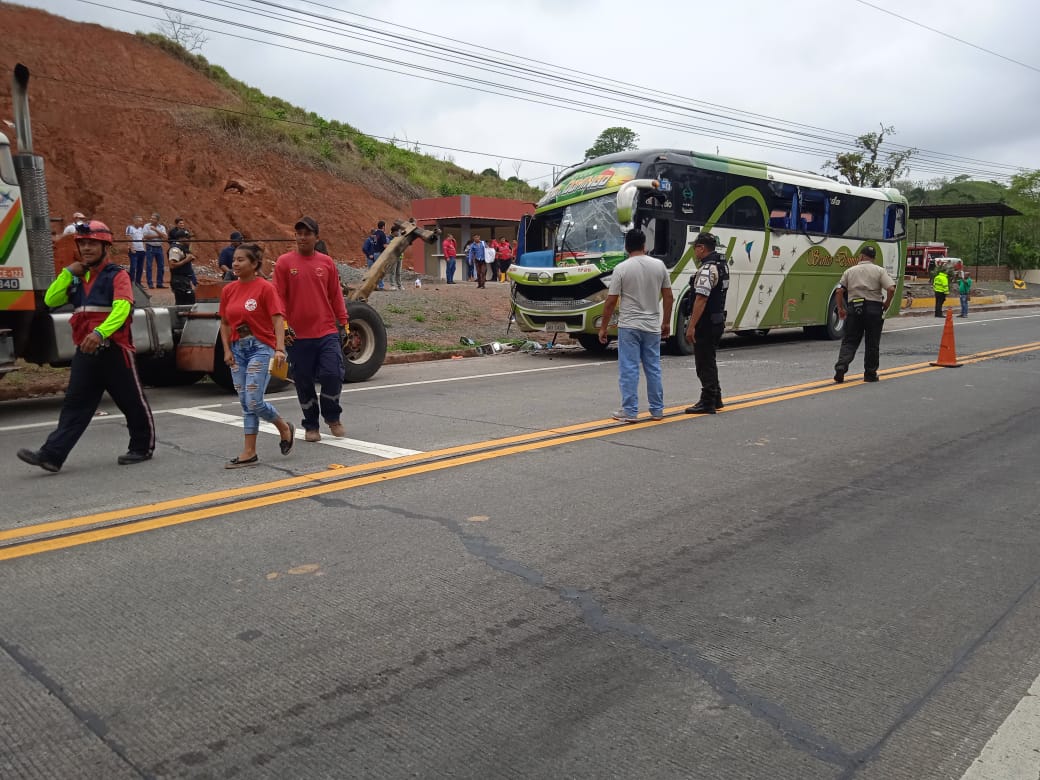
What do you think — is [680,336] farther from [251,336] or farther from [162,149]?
[162,149]

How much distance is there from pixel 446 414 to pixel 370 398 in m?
1.72

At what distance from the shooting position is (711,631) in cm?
361

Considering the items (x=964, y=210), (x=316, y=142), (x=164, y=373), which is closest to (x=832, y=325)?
(x=164, y=373)

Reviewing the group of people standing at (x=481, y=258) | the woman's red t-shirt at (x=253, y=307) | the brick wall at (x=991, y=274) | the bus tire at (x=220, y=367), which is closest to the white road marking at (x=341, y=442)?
the woman's red t-shirt at (x=253, y=307)

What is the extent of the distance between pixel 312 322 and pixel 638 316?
3.12 meters

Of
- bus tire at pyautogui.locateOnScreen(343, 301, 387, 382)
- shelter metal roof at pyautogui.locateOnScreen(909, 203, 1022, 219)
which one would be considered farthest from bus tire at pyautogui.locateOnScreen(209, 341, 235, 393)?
shelter metal roof at pyautogui.locateOnScreen(909, 203, 1022, 219)

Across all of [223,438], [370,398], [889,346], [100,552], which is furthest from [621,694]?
[889,346]

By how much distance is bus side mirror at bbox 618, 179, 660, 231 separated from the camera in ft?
45.2

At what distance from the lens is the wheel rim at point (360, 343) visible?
12086mm

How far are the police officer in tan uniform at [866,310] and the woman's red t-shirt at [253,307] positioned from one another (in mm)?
7595

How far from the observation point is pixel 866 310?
37.5 feet

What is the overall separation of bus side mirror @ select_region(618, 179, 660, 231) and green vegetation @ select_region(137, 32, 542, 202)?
103 ft

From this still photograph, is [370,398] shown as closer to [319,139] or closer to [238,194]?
[238,194]

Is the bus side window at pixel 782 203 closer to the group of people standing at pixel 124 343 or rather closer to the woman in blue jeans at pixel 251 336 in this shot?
the group of people standing at pixel 124 343
